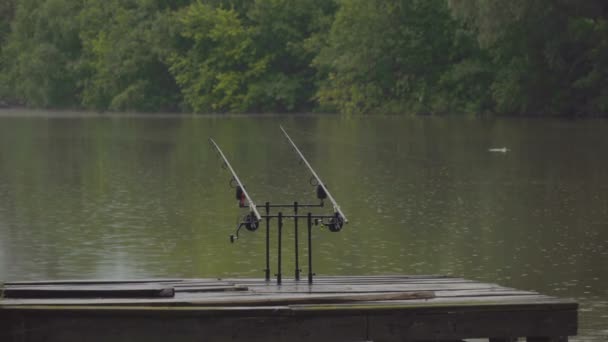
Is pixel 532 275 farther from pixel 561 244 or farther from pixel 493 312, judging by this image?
pixel 493 312

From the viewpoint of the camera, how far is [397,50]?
236 ft

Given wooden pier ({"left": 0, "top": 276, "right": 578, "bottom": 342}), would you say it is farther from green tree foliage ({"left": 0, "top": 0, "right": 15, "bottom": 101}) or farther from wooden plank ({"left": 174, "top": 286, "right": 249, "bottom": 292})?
green tree foliage ({"left": 0, "top": 0, "right": 15, "bottom": 101})

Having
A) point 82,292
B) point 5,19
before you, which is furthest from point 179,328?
point 5,19

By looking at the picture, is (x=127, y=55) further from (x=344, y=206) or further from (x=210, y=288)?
(x=210, y=288)

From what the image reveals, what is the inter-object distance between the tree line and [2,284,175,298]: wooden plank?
4836 cm

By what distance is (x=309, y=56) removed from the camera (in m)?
82.3

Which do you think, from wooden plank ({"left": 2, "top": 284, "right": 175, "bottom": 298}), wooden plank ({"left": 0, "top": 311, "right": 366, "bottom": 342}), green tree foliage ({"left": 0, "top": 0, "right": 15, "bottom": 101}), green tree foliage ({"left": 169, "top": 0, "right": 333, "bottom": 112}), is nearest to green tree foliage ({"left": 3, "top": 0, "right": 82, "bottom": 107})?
green tree foliage ({"left": 0, "top": 0, "right": 15, "bottom": 101})

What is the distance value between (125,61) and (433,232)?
222 ft

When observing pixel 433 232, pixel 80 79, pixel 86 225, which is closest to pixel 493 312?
pixel 433 232

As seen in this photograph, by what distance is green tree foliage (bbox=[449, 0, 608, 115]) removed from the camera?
5756 centimetres

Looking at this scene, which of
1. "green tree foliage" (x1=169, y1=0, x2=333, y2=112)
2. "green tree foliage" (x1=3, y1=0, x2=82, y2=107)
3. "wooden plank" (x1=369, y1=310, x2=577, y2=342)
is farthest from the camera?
"green tree foliage" (x1=3, y1=0, x2=82, y2=107)

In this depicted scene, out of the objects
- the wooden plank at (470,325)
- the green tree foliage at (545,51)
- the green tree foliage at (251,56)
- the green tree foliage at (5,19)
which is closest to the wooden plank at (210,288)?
the wooden plank at (470,325)

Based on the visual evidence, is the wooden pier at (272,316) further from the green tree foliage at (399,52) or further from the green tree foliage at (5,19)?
the green tree foliage at (5,19)

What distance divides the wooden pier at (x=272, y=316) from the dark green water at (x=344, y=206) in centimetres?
301
